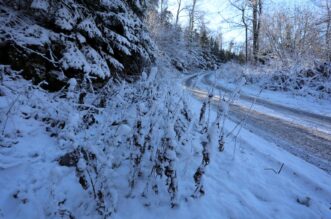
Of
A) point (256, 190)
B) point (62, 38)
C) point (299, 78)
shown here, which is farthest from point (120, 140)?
point (299, 78)

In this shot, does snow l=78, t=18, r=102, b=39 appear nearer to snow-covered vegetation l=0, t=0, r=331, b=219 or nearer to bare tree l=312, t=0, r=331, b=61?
snow-covered vegetation l=0, t=0, r=331, b=219

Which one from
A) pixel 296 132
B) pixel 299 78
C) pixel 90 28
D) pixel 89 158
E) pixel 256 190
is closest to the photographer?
pixel 89 158

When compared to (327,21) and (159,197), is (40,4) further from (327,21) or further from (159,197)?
(327,21)

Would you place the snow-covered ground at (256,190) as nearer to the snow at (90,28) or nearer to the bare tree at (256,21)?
the snow at (90,28)

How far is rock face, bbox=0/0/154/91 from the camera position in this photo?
3.83m

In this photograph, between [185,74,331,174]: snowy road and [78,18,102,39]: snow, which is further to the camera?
[78,18,102,39]: snow

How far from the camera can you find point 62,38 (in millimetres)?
4250

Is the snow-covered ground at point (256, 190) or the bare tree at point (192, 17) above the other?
the bare tree at point (192, 17)

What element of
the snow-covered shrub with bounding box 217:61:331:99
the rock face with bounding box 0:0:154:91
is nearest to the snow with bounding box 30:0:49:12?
the rock face with bounding box 0:0:154:91

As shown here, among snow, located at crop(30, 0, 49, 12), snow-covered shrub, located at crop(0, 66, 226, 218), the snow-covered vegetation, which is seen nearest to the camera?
snow-covered shrub, located at crop(0, 66, 226, 218)

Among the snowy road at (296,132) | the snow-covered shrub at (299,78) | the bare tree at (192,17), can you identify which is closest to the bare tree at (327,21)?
the snow-covered shrub at (299,78)

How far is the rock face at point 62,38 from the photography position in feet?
12.6

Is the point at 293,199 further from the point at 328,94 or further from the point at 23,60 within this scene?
the point at 328,94

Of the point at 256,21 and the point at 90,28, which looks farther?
the point at 256,21
